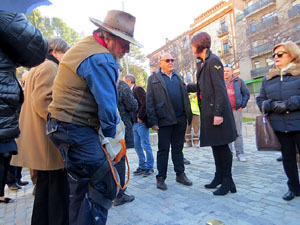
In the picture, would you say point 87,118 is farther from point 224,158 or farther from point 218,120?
point 224,158

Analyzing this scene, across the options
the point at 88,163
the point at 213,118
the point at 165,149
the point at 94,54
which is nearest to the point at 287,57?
the point at 213,118

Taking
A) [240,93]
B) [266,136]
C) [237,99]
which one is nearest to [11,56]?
[266,136]

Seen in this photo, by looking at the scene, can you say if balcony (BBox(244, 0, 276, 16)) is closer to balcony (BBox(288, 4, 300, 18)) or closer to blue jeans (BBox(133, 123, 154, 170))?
balcony (BBox(288, 4, 300, 18))

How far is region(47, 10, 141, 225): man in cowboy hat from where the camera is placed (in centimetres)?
183

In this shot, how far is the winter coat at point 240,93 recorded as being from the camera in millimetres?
5504

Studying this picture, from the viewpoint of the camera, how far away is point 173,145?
4004 mm

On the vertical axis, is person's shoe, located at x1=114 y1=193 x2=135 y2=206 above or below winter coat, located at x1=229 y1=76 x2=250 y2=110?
below

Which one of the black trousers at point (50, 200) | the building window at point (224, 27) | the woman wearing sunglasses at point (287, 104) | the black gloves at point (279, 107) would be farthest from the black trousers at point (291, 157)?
the building window at point (224, 27)

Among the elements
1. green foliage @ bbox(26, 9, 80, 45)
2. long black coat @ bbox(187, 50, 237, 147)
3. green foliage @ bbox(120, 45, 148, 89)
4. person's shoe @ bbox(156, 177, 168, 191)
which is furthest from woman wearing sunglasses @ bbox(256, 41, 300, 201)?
green foliage @ bbox(120, 45, 148, 89)

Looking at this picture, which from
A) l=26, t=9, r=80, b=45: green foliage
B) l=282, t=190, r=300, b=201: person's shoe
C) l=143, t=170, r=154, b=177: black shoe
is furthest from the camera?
l=26, t=9, r=80, b=45: green foliage

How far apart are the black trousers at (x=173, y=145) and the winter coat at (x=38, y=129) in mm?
1820

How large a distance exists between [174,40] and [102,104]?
2349 cm

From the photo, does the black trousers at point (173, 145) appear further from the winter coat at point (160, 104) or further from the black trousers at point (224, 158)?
the black trousers at point (224, 158)

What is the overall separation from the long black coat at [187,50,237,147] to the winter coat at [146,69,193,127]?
521 mm
